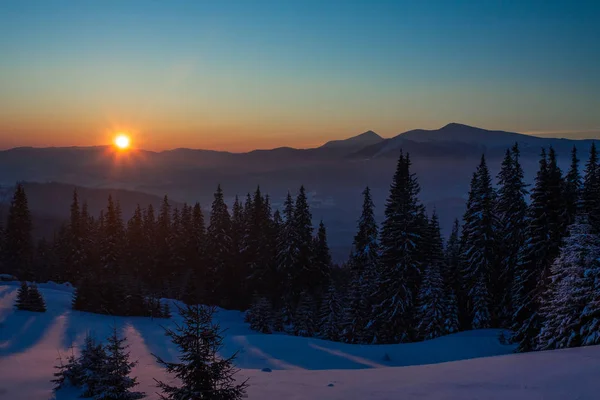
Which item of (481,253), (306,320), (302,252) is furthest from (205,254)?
(481,253)

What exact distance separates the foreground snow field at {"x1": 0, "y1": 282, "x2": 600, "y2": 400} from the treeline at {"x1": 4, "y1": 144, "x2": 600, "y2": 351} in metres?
3.87

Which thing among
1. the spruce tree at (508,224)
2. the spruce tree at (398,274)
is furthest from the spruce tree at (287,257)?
the spruce tree at (508,224)

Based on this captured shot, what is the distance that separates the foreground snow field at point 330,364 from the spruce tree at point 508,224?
6472mm

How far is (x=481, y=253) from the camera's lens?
34594mm

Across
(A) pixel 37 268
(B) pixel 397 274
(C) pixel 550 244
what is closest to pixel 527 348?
(C) pixel 550 244

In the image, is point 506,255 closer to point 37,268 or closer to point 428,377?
point 428,377

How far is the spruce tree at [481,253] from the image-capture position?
3444cm

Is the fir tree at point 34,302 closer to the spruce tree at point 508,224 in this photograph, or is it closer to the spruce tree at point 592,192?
the spruce tree at point 592,192

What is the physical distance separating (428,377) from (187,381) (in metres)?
6.47

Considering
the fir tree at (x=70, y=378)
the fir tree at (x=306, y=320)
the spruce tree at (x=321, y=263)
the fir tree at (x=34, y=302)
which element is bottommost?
the fir tree at (x=306, y=320)

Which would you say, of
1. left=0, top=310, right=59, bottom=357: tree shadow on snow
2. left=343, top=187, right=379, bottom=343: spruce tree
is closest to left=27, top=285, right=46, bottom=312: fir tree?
left=0, top=310, right=59, bottom=357: tree shadow on snow

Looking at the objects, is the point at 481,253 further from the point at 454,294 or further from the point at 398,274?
the point at 398,274

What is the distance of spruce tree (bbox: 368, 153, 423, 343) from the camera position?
3328 centimetres

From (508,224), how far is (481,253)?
3.53 m
